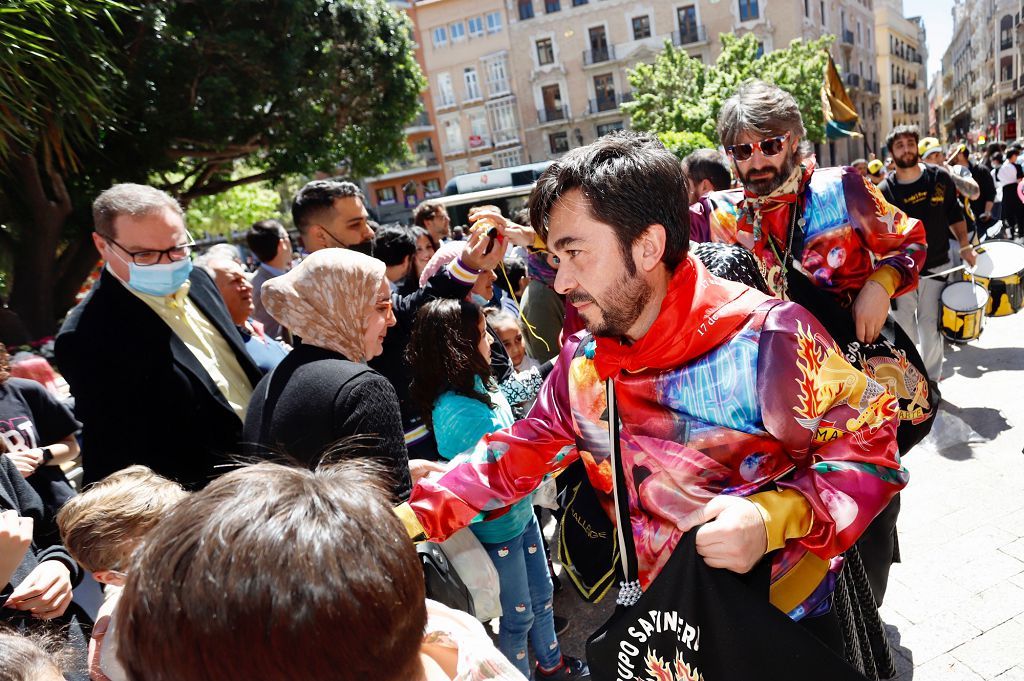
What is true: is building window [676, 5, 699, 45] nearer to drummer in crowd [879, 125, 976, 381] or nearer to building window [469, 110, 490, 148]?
building window [469, 110, 490, 148]

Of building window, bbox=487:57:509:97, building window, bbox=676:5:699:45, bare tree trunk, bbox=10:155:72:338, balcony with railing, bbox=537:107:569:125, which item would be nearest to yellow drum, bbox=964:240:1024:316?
bare tree trunk, bbox=10:155:72:338

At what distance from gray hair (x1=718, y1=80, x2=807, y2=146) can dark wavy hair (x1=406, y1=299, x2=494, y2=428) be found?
4.21 feet

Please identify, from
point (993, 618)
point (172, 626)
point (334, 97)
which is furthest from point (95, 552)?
point (334, 97)

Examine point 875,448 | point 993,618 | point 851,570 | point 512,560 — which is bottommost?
point 993,618

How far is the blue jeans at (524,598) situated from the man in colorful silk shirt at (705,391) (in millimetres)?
1143

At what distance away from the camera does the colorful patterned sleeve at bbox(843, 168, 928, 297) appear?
8.48ft

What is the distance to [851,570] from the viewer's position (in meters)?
1.87

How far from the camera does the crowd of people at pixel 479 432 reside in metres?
0.88

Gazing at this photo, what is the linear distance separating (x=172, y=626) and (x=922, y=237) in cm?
285

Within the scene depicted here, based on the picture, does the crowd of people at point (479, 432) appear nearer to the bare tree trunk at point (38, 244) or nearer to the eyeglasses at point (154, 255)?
the eyeglasses at point (154, 255)

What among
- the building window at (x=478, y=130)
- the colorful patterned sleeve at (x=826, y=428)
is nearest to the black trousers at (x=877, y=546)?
the colorful patterned sleeve at (x=826, y=428)

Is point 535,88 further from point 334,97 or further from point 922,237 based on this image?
point 922,237

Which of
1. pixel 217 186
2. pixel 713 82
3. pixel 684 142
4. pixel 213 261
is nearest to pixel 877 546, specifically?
pixel 213 261

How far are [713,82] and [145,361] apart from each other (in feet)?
99.3
